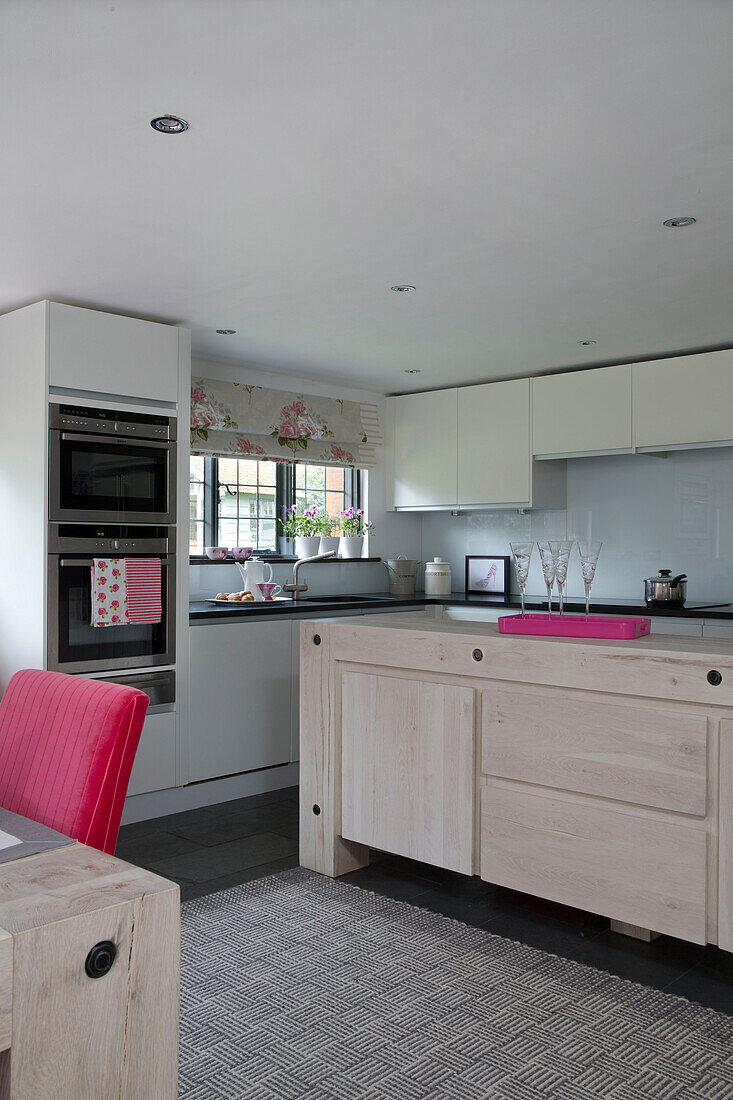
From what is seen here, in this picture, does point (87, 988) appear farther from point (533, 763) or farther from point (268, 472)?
point (268, 472)

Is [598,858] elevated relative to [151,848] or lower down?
elevated

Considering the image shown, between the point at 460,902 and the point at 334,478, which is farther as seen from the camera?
the point at 334,478

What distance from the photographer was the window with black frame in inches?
201

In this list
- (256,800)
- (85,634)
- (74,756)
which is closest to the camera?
(74,756)

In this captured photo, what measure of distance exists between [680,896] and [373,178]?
2159 millimetres

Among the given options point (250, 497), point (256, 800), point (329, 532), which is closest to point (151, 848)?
point (256, 800)

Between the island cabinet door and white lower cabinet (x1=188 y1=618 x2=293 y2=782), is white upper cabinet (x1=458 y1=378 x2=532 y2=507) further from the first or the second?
the island cabinet door

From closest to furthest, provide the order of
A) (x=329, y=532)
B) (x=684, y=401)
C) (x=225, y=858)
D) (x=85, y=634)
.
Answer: (x=225, y=858)
(x=85, y=634)
(x=684, y=401)
(x=329, y=532)

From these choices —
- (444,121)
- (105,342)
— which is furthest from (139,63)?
(105,342)

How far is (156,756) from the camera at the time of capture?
4020 mm

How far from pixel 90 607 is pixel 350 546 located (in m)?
2.15

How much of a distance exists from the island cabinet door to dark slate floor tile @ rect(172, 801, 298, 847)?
78 cm

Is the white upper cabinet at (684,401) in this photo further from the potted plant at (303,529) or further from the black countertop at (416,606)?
the potted plant at (303,529)

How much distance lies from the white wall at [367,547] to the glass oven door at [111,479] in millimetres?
939
